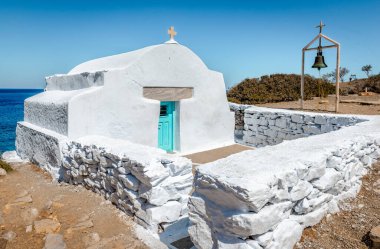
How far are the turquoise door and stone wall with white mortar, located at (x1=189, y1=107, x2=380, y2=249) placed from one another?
15.7 feet

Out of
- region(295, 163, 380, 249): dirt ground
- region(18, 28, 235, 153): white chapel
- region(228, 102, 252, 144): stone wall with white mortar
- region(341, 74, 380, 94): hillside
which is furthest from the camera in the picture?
region(341, 74, 380, 94): hillside

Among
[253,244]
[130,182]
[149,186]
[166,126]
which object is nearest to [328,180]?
[253,244]

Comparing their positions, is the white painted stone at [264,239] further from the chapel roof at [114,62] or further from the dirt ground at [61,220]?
the chapel roof at [114,62]

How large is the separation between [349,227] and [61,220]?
3781mm

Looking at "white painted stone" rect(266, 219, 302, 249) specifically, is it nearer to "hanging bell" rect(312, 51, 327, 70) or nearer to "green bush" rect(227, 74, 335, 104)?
"hanging bell" rect(312, 51, 327, 70)

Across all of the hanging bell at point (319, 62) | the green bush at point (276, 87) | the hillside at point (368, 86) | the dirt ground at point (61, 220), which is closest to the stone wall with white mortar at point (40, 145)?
the dirt ground at point (61, 220)

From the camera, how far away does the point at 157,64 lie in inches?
305

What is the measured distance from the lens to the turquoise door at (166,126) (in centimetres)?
843

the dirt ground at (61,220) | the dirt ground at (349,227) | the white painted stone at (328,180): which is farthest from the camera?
the dirt ground at (61,220)

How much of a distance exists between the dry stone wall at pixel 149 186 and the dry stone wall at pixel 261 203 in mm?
843

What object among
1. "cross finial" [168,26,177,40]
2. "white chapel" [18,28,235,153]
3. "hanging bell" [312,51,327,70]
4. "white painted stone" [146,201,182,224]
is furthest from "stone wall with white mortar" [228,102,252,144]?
"white painted stone" [146,201,182,224]

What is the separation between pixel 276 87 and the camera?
71.7ft

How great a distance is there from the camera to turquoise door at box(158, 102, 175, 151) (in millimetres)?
8430

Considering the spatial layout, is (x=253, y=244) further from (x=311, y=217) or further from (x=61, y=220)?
(x=61, y=220)
